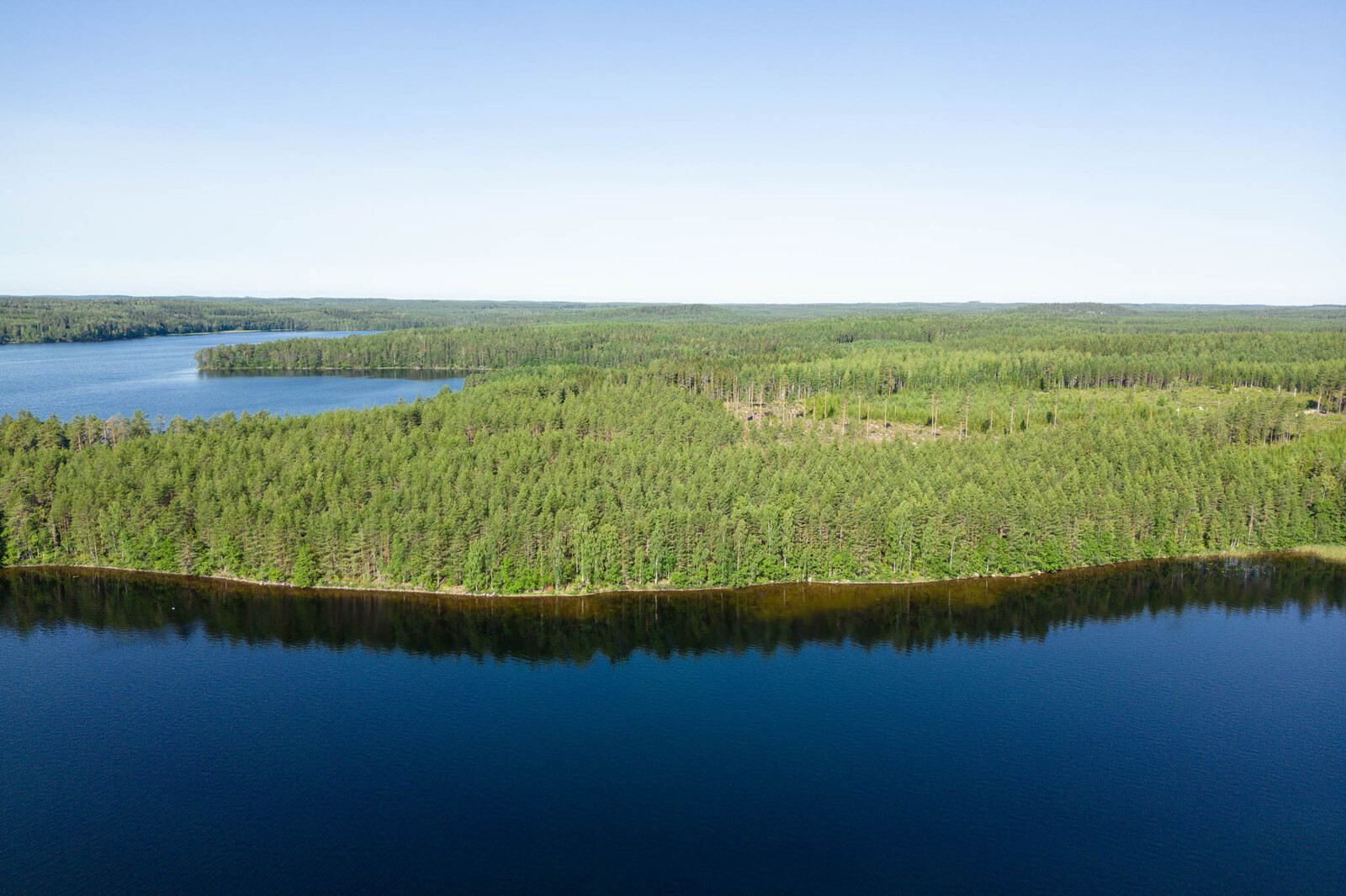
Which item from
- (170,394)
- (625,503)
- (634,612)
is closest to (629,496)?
(625,503)

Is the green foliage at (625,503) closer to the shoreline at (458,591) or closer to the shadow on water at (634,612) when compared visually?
the shoreline at (458,591)

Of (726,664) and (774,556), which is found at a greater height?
(774,556)

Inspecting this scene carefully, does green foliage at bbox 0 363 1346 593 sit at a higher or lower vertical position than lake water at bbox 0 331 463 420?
lower

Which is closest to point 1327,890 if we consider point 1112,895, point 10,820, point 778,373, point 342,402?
point 1112,895

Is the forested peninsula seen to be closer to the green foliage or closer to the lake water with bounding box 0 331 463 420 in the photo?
the green foliage

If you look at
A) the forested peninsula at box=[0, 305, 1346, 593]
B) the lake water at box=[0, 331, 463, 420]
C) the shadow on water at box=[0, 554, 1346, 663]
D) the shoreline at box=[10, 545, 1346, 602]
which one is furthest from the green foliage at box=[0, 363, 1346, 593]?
the lake water at box=[0, 331, 463, 420]

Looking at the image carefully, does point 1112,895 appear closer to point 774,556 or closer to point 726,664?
point 726,664

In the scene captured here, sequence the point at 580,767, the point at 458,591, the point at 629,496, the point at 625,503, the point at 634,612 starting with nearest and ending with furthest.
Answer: the point at 580,767, the point at 634,612, the point at 458,591, the point at 625,503, the point at 629,496

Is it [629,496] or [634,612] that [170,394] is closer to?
[629,496]
